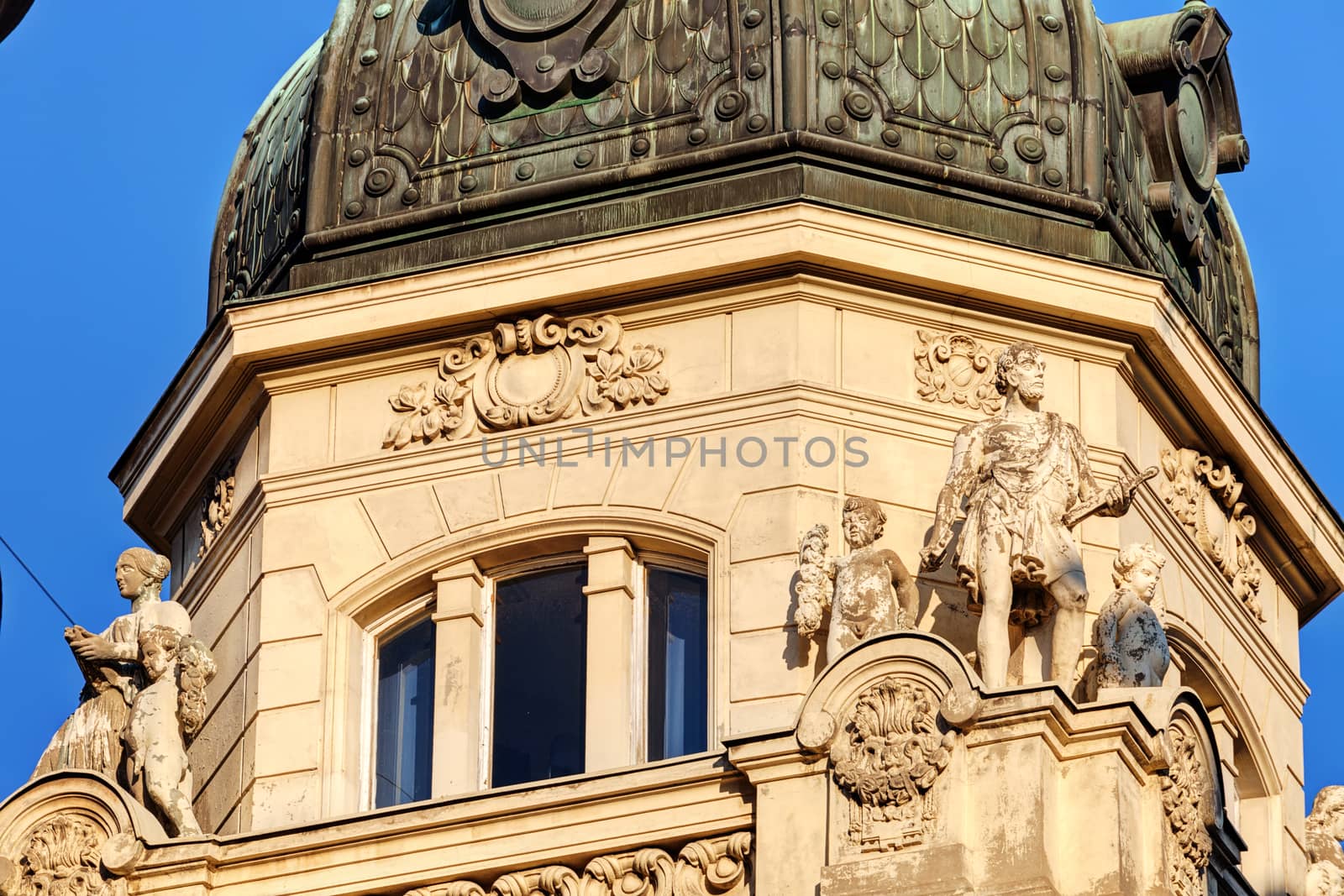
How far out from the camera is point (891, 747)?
34.2 metres

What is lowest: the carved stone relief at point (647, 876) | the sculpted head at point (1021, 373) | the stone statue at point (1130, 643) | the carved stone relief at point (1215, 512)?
the carved stone relief at point (647, 876)

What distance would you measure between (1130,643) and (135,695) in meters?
8.24

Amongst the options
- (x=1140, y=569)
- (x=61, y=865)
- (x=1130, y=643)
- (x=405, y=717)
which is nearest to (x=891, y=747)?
(x=1130, y=643)

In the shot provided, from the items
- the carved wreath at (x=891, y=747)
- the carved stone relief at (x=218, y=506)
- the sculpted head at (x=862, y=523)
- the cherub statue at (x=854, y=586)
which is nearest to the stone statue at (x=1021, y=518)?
the cherub statue at (x=854, y=586)

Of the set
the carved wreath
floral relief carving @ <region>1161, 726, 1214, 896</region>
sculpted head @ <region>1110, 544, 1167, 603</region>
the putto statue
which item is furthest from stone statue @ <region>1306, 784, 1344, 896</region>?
the putto statue

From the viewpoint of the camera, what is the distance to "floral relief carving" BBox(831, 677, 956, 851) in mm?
33969

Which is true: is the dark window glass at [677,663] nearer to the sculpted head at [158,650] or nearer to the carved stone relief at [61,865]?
the sculpted head at [158,650]

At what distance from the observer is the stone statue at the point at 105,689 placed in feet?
124

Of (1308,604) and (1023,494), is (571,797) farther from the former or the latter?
(1308,604)

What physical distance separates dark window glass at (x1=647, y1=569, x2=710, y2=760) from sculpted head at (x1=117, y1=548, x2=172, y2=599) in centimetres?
411

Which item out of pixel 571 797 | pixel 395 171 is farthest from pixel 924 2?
pixel 571 797

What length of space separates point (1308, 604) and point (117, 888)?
478 inches

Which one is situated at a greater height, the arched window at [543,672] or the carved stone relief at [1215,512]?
the carved stone relief at [1215,512]

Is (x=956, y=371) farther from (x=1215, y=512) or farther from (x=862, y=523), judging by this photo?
(x=1215, y=512)
